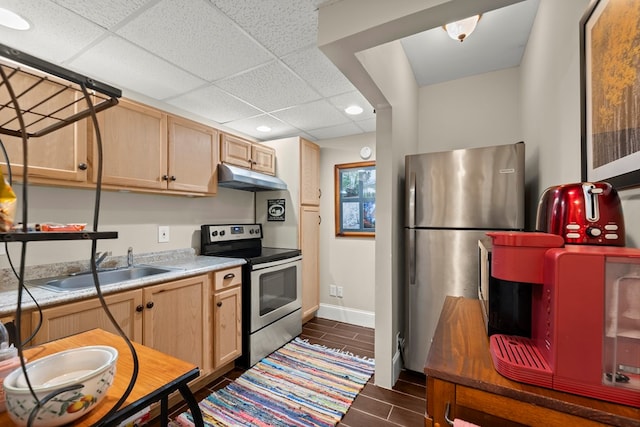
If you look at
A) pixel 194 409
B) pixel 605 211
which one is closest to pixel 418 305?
pixel 605 211

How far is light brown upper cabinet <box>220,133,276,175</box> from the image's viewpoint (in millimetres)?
2615

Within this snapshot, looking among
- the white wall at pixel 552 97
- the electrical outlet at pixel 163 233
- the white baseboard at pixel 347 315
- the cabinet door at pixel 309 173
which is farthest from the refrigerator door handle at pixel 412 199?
the electrical outlet at pixel 163 233

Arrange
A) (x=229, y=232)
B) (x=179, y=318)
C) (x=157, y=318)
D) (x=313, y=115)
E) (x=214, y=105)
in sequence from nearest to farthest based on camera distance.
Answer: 1. (x=157, y=318)
2. (x=179, y=318)
3. (x=214, y=105)
4. (x=313, y=115)
5. (x=229, y=232)

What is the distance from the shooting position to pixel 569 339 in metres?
0.58

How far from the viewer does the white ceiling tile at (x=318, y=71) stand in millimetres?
1810

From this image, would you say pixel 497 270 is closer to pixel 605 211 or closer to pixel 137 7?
pixel 605 211

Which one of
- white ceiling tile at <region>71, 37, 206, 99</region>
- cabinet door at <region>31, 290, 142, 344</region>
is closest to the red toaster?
cabinet door at <region>31, 290, 142, 344</region>

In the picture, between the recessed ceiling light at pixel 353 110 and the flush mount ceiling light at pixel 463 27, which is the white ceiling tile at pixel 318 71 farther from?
the flush mount ceiling light at pixel 463 27

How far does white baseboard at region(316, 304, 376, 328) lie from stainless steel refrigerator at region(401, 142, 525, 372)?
1085 mm

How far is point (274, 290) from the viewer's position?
2.64 metres

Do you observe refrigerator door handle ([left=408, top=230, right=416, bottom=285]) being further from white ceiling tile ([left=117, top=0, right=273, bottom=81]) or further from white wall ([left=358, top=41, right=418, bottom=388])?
white ceiling tile ([left=117, top=0, right=273, bottom=81])

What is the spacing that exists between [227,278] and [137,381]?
1507mm

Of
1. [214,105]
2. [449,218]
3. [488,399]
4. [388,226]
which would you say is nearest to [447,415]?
[488,399]

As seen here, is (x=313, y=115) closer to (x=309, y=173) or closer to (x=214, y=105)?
(x=309, y=173)
